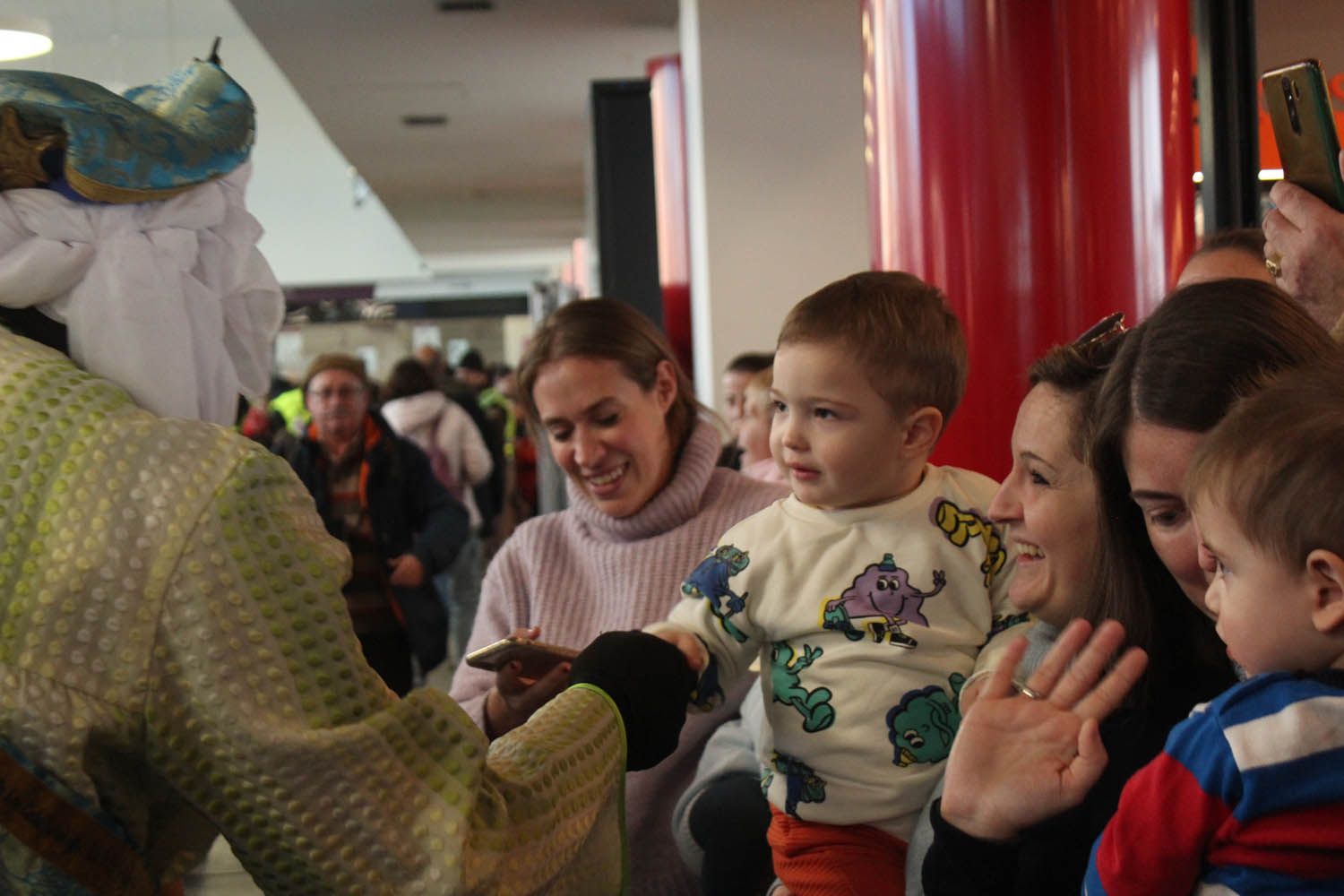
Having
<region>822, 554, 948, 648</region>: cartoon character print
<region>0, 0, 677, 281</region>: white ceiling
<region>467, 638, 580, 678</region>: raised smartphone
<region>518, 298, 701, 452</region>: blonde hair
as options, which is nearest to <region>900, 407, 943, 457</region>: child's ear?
<region>822, 554, 948, 648</region>: cartoon character print

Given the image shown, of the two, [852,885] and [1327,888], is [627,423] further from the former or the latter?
[1327,888]

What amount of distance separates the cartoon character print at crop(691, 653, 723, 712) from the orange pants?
0.67 ft

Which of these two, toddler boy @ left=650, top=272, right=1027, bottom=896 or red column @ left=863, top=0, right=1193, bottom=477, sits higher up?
red column @ left=863, top=0, right=1193, bottom=477

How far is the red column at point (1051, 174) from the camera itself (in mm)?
3111

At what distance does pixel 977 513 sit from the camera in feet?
6.53

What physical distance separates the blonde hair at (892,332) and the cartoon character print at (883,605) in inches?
9.1

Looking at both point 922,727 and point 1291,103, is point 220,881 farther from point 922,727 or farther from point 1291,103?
point 1291,103

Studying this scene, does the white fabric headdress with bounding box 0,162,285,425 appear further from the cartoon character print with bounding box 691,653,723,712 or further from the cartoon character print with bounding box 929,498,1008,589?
the cartoon character print with bounding box 929,498,1008,589

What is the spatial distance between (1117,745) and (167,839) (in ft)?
3.14

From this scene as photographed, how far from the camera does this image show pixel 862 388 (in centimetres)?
196

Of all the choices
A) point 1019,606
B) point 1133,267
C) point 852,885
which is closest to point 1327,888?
point 1019,606

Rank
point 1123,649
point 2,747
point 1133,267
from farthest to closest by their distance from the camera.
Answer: point 1133,267, point 1123,649, point 2,747

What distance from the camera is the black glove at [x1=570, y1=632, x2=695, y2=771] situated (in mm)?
1720

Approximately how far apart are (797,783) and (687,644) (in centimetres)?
24
